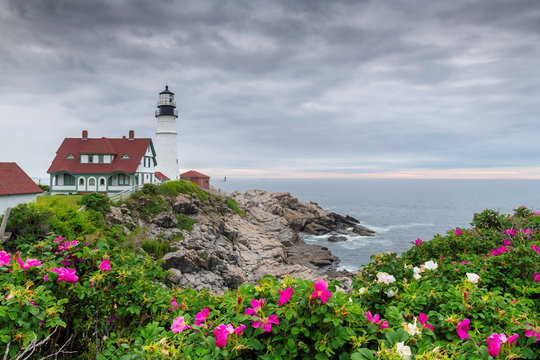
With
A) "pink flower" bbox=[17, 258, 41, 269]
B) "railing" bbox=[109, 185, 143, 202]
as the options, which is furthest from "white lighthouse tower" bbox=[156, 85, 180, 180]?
"pink flower" bbox=[17, 258, 41, 269]

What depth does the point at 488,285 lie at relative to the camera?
626 cm

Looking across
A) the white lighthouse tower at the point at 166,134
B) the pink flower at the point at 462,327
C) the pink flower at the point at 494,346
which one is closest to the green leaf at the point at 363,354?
the pink flower at the point at 494,346

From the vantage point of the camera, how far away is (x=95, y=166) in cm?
3512

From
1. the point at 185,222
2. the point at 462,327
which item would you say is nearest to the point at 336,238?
the point at 185,222

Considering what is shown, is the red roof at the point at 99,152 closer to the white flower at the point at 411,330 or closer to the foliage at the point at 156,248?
the foliage at the point at 156,248

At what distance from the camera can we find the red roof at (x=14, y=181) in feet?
67.2

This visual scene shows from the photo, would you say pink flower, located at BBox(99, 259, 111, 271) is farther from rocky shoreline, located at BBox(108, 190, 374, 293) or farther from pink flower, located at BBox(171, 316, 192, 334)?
rocky shoreline, located at BBox(108, 190, 374, 293)

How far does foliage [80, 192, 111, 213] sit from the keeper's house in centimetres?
1269

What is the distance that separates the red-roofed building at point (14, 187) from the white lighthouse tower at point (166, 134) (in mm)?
23397

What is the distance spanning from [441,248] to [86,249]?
872cm

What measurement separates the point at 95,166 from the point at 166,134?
12751 millimetres

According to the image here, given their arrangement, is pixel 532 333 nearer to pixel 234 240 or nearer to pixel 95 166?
pixel 234 240

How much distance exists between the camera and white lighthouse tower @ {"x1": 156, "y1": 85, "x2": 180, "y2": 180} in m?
45.8

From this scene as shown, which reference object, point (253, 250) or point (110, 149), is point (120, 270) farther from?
point (110, 149)
